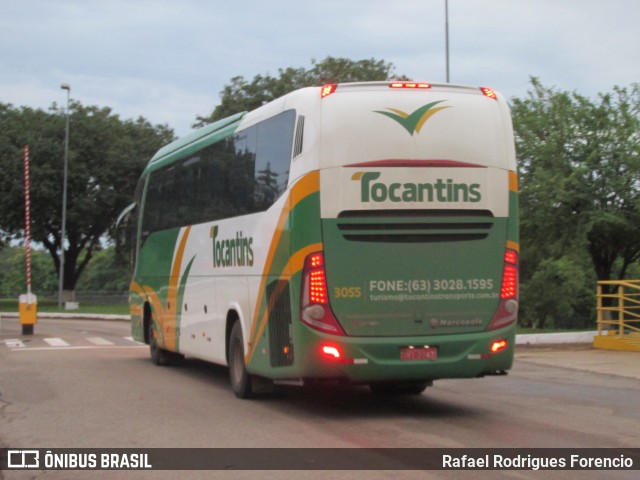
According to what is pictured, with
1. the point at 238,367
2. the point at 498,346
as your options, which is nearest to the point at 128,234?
the point at 238,367

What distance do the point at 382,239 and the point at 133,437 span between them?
11.1ft

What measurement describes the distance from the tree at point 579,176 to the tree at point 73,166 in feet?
102

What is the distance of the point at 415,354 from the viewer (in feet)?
36.0

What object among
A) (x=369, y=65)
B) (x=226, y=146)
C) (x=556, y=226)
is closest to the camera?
(x=226, y=146)

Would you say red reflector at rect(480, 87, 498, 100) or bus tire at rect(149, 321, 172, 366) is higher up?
red reflector at rect(480, 87, 498, 100)

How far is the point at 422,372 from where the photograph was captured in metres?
11.0

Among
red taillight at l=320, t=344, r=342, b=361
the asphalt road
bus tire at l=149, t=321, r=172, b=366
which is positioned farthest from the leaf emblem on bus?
bus tire at l=149, t=321, r=172, b=366

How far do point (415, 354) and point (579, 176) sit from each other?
1765 cm

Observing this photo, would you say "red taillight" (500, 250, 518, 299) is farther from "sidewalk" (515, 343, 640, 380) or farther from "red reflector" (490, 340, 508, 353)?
"sidewalk" (515, 343, 640, 380)

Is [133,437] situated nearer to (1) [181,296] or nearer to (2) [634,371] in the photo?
(1) [181,296]

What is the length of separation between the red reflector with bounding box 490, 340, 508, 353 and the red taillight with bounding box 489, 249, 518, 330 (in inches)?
6.6

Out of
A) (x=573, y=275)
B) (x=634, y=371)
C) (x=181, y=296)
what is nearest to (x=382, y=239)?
(x=181, y=296)

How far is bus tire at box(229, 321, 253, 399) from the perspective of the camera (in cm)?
1305

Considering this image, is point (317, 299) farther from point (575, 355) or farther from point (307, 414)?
point (575, 355)
